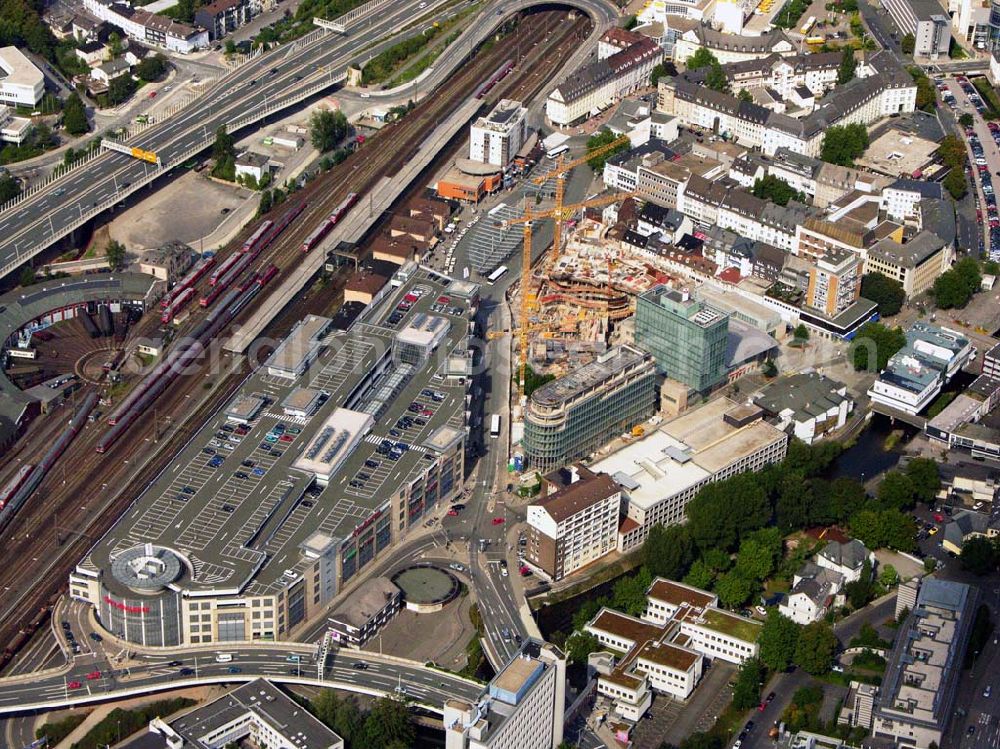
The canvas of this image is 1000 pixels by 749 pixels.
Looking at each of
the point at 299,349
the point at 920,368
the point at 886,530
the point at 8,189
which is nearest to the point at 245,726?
the point at 299,349

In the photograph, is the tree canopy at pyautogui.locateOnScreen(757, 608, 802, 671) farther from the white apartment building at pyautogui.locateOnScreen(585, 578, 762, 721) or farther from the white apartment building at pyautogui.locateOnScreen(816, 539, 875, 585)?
the white apartment building at pyautogui.locateOnScreen(816, 539, 875, 585)

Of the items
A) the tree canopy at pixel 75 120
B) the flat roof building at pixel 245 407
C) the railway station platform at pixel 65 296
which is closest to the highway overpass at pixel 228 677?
the flat roof building at pixel 245 407

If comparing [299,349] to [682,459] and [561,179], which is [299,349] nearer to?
[682,459]

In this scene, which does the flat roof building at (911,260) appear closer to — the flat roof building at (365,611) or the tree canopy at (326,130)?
the tree canopy at (326,130)

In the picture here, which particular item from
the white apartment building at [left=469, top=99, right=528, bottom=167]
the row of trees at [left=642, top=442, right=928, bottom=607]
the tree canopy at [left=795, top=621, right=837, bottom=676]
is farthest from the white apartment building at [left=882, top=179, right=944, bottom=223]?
the tree canopy at [left=795, top=621, right=837, bottom=676]

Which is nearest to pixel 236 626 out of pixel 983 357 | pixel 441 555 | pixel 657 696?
pixel 441 555

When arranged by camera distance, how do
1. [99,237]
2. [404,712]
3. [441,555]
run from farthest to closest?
[99,237]
[441,555]
[404,712]

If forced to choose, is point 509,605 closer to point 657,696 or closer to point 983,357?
point 657,696
